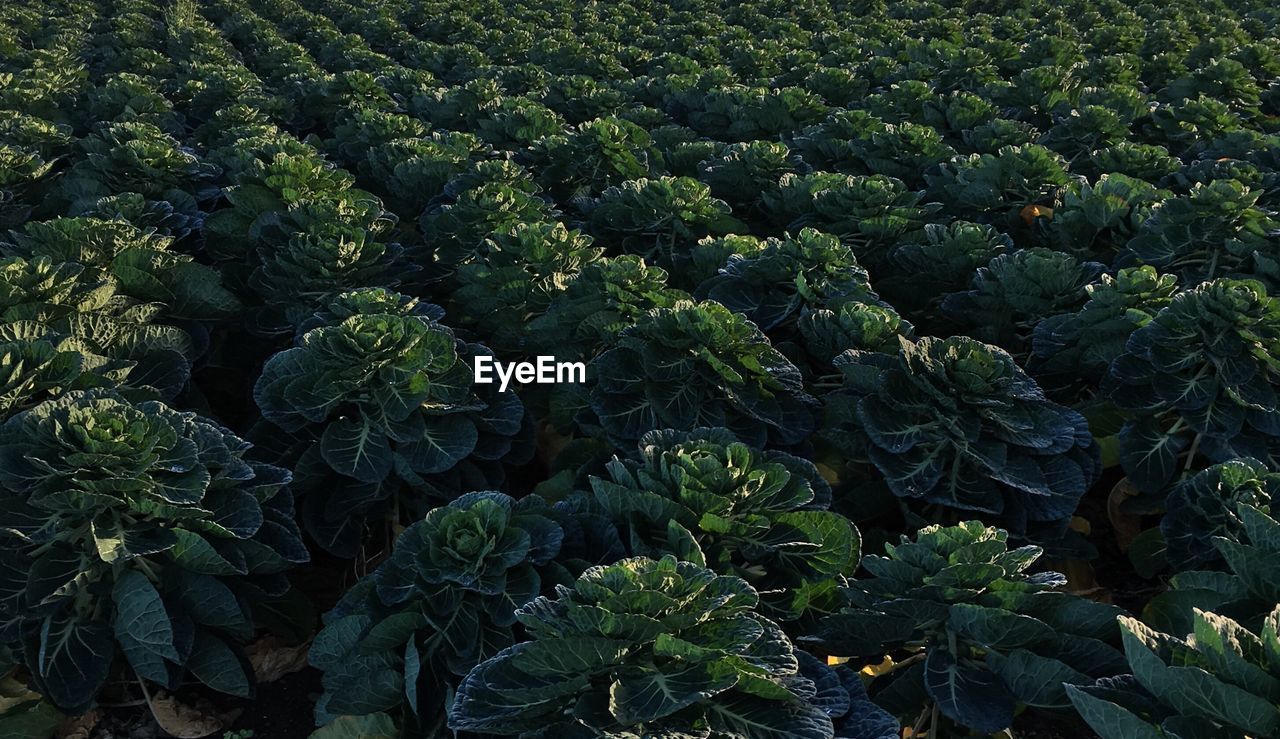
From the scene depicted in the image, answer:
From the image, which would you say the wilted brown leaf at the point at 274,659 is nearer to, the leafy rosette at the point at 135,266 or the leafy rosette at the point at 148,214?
the leafy rosette at the point at 135,266

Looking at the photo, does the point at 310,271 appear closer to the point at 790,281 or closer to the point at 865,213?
the point at 790,281

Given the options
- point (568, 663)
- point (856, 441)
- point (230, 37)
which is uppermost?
point (568, 663)

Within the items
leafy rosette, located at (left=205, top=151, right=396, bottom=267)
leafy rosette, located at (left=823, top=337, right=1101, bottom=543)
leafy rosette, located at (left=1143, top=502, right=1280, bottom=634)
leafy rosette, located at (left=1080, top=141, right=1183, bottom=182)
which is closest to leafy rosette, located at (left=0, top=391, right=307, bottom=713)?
leafy rosette, located at (left=205, top=151, right=396, bottom=267)

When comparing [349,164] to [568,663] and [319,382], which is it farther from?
[568,663]

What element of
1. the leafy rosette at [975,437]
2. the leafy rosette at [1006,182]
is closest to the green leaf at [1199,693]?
the leafy rosette at [975,437]

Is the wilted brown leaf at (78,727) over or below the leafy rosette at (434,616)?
below

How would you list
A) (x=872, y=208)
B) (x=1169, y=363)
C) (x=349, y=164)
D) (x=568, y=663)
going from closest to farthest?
1. (x=568, y=663)
2. (x=1169, y=363)
3. (x=872, y=208)
4. (x=349, y=164)

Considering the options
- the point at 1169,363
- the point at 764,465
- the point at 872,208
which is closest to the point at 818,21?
the point at 872,208
